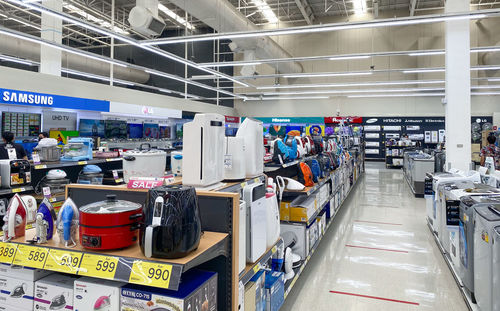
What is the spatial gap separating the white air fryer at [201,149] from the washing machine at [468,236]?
7.94 feet

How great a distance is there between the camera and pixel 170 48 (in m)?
18.0

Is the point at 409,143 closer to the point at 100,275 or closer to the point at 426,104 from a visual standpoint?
the point at 426,104

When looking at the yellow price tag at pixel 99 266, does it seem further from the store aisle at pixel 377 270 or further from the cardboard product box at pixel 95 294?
the store aisle at pixel 377 270

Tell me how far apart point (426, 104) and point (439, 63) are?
2286 mm

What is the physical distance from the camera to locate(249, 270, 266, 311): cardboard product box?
2.37 m

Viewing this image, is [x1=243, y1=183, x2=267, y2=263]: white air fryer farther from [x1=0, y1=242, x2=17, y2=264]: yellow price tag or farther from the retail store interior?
[x1=0, y1=242, x2=17, y2=264]: yellow price tag

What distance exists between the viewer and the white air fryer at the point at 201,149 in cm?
201

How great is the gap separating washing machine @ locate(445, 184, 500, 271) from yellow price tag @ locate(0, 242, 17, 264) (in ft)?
12.9

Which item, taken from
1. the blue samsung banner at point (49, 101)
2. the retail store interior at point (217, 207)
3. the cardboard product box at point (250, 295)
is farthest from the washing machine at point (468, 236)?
the blue samsung banner at point (49, 101)

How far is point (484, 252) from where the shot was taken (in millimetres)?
2738

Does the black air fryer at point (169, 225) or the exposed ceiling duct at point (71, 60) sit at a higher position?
the exposed ceiling duct at point (71, 60)

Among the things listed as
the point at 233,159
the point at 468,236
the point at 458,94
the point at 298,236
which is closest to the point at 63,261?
the point at 233,159

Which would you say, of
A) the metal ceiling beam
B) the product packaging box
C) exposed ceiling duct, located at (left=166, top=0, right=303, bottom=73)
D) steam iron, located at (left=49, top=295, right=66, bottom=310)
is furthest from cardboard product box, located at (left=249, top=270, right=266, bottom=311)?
the metal ceiling beam

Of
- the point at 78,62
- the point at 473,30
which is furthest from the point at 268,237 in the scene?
the point at 473,30
